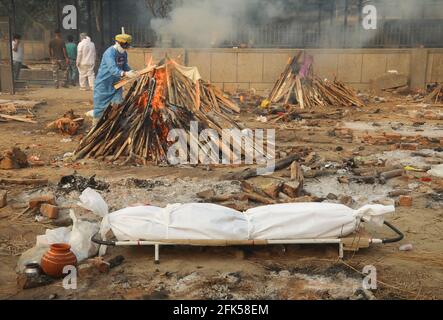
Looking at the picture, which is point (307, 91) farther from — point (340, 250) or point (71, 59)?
point (340, 250)

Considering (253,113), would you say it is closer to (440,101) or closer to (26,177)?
(440,101)

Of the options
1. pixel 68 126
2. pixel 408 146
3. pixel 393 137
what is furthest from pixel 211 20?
pixel 408 146

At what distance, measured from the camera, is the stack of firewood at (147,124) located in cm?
856

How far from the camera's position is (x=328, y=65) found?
1747cm

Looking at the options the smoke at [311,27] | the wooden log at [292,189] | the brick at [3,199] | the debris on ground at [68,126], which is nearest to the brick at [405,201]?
the wooden log at [292,189]

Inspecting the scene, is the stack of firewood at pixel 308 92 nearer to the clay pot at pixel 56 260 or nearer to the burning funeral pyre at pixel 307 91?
the burning funeral pyre at pixel 307 91

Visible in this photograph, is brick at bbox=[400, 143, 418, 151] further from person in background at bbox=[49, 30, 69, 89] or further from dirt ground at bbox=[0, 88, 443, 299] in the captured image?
person in background at bbox=[49, 30, 69, 89]

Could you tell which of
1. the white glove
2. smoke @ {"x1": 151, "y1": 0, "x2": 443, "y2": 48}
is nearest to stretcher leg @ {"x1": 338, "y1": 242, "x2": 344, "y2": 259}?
the white glove

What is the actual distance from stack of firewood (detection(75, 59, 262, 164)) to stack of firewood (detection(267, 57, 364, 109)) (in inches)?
233

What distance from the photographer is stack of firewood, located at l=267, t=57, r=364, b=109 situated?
14.9 meters

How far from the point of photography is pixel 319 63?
57.3 ft

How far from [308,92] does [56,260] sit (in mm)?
11690

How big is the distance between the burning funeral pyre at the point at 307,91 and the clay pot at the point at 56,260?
34.4 ft

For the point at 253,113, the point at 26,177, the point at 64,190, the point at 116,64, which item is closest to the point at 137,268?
the point at 64,190
